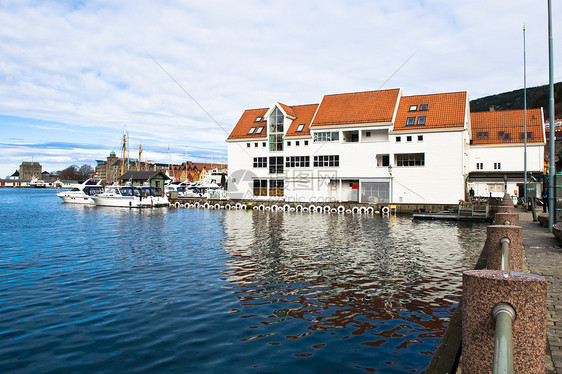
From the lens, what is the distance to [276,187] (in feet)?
194

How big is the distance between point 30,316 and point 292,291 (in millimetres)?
7411

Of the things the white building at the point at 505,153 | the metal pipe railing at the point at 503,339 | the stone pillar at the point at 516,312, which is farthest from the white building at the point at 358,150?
the metal pipe railing at the point at 503,339

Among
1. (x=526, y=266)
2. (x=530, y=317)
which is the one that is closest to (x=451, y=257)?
(x=526, y=266)

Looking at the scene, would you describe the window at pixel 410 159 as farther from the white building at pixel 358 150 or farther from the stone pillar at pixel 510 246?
the stone pillar at pixel 510 246

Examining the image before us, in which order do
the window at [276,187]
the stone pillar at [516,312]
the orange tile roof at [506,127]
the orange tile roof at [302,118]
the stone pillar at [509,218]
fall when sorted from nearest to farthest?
the stone pillar at [516,312] → the stone pillar at [509,218] → the orange tile roof at [506,127] → the orange tile roof at [302,118] → the window at [276,187]

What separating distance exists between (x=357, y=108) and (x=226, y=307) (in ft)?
159

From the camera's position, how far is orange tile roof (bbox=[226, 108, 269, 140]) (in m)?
61.6

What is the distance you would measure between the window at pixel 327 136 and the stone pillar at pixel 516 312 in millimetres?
51512

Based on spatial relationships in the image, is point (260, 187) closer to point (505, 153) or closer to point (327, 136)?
point (327, 136)

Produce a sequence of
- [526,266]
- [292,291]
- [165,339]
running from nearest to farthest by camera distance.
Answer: [165,339], [526,266], [292,291]

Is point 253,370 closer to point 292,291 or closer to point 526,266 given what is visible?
point 292,291

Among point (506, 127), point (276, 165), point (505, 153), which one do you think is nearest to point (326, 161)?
point (276, 165)

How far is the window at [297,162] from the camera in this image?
5688cm

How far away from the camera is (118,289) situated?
13469 mm
